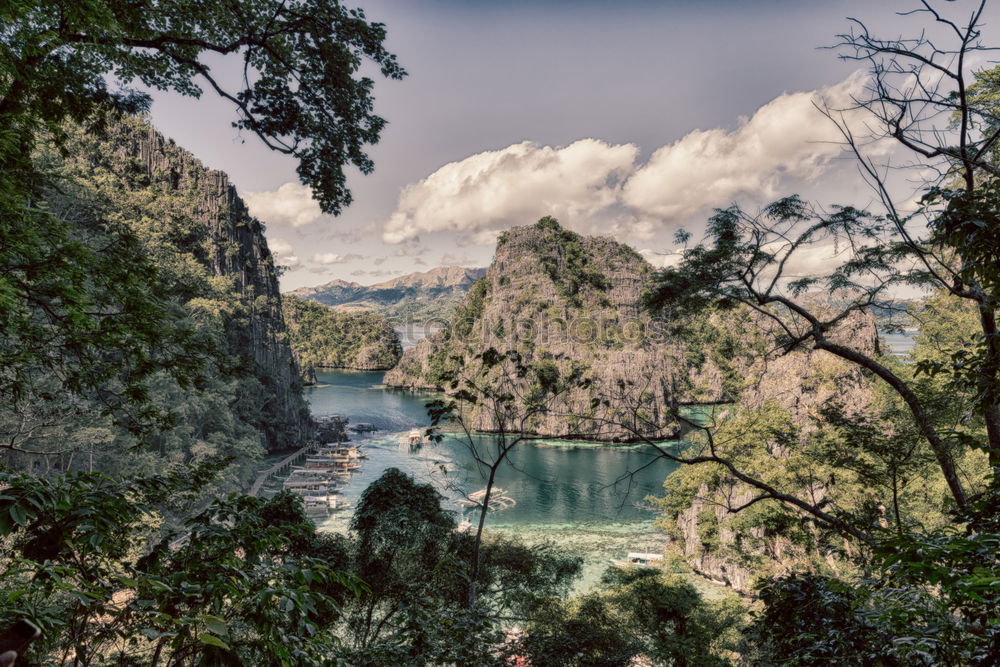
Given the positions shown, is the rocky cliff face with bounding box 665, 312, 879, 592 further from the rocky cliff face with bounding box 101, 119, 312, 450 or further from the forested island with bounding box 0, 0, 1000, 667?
the rocky cliff face with bounding box 101, 119, 312, 450

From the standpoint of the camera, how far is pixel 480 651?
4512 millimetres

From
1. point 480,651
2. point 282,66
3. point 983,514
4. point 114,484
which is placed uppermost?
point 282,66

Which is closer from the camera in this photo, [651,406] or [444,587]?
[444,587]

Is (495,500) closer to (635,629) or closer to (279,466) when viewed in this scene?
(279,466)

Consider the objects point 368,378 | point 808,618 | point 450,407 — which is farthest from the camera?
point 368,378

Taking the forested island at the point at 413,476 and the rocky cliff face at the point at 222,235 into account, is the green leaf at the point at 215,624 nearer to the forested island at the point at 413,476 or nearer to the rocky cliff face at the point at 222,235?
the forested island at the point at 413,476

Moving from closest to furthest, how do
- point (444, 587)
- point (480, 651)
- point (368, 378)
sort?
point (480, 651) → point (444, 587) → point (368, 378)

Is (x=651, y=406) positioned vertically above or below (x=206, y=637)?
below

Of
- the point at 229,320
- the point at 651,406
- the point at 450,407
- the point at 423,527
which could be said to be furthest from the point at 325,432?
the point at 450,407

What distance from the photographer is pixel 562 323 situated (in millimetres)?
55250

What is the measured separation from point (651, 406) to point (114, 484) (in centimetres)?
4247

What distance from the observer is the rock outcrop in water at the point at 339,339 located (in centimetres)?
8775

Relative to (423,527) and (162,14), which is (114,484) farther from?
(423,527)

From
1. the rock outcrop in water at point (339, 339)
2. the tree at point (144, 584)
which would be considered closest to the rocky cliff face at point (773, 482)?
the tree at point (144, 584)
